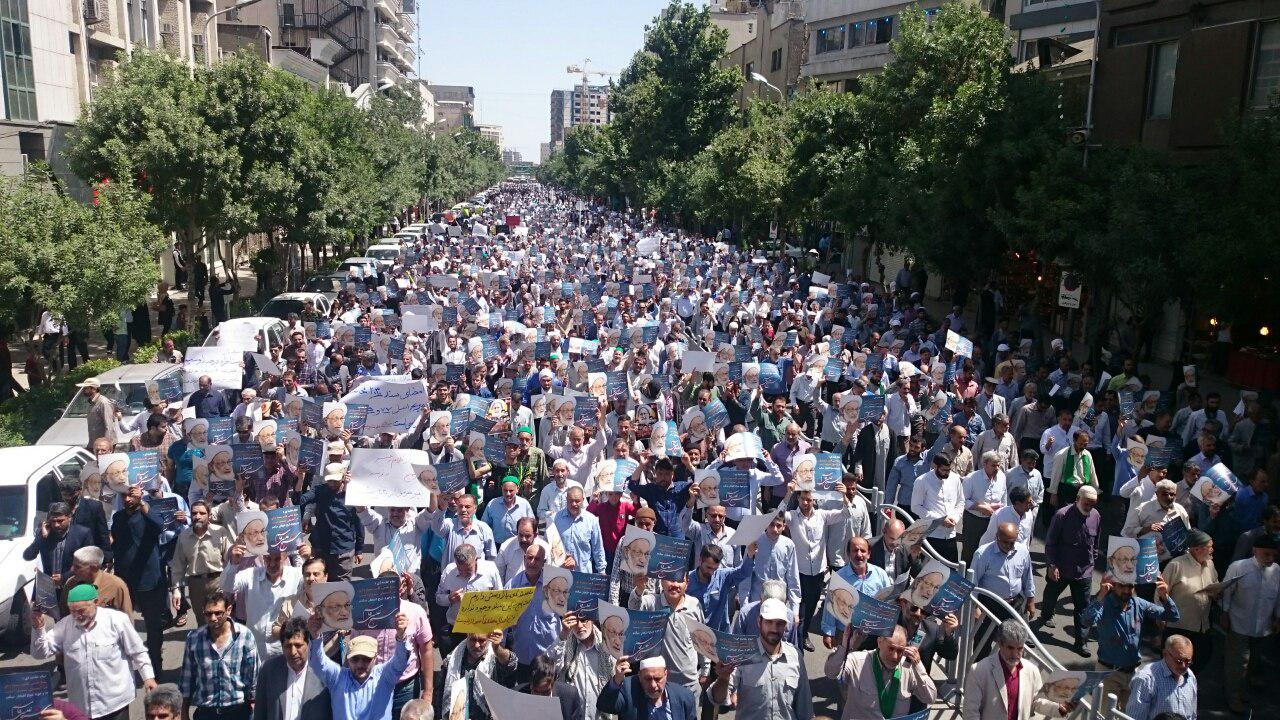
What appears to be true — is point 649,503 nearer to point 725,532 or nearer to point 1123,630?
point 725,532

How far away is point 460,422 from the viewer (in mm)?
11969

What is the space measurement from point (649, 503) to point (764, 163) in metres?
32.0

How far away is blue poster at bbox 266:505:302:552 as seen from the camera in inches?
305

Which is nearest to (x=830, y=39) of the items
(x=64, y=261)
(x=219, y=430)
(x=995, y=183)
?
(x=995, y=183)

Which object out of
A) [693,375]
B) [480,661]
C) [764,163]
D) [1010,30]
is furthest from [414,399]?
[764,163]

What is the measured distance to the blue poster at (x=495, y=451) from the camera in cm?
1052

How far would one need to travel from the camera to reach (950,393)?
1383 centimetres

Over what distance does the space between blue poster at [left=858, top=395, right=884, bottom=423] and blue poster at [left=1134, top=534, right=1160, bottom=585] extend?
167 inches

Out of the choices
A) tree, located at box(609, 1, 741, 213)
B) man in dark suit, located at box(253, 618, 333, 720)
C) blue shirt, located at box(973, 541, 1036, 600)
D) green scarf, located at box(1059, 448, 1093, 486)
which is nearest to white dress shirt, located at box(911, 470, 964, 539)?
blue shirt, located at box(973, 541, 1036, 600)

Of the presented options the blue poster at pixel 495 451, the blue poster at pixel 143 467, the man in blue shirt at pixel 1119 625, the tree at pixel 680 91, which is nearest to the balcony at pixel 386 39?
the tree at pixel 680 91

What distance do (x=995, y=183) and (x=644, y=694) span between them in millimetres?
18067

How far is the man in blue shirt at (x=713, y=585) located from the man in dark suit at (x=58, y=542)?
481 cm

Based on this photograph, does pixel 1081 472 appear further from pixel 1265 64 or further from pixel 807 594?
pixel 1265 64

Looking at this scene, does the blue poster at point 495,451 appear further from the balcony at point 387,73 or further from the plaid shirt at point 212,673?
the balcony at point 387,73
